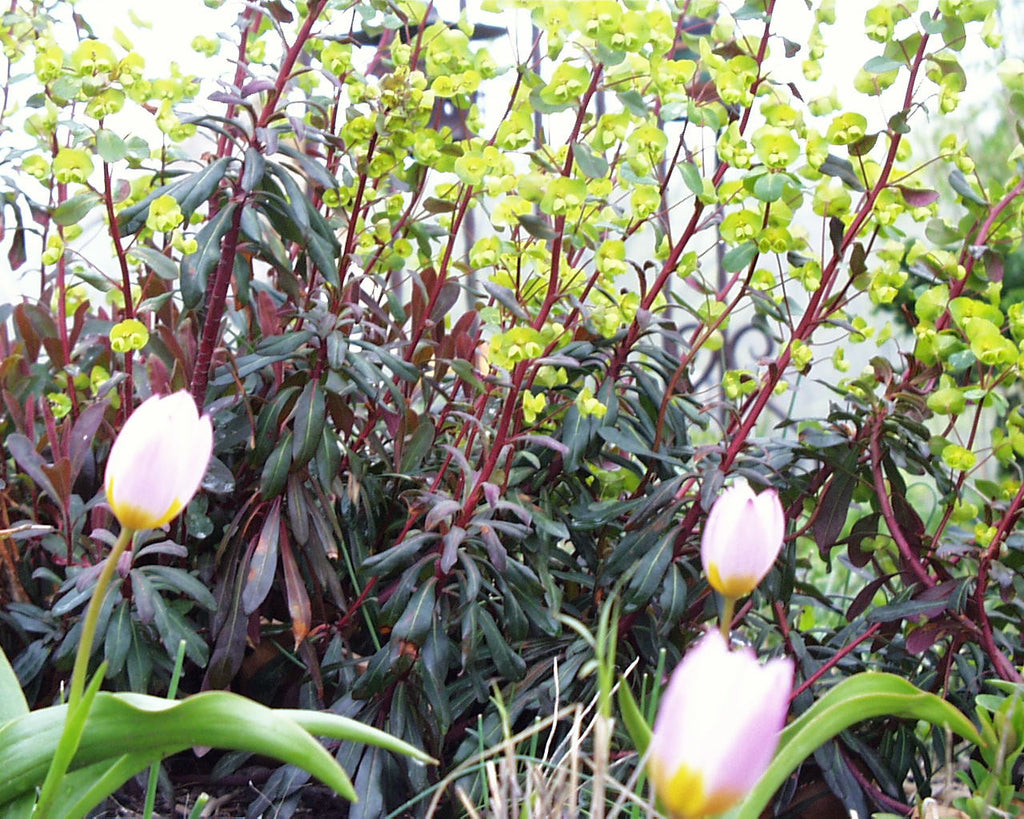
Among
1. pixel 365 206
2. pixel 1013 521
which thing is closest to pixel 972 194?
pixel 1013 521

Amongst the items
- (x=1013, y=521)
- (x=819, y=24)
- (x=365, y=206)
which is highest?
(x=819, y=24)

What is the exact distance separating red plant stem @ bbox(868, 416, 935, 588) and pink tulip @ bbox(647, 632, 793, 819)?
2.90 feet

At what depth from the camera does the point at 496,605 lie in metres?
1.29

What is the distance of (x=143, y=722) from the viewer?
27.4 inches

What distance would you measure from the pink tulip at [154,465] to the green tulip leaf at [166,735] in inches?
5.4

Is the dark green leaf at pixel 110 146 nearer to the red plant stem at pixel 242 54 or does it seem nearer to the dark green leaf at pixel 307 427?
the red plant stem at pixel 242 54

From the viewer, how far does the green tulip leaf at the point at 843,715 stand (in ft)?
2.19

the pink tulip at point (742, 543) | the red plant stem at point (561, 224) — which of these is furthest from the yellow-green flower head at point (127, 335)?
the pink tulip at point (742, 543)

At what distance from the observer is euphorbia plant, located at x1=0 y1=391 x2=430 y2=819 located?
604 mm

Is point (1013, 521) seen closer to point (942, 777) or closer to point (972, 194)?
point (972, 194)

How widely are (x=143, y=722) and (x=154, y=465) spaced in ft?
0.73

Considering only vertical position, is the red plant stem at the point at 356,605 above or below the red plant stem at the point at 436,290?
below

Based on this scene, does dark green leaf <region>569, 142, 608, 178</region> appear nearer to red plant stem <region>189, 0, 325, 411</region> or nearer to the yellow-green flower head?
red plant stem <region>189, 0, 325, 411</region>

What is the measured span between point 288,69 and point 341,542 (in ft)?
2.15
